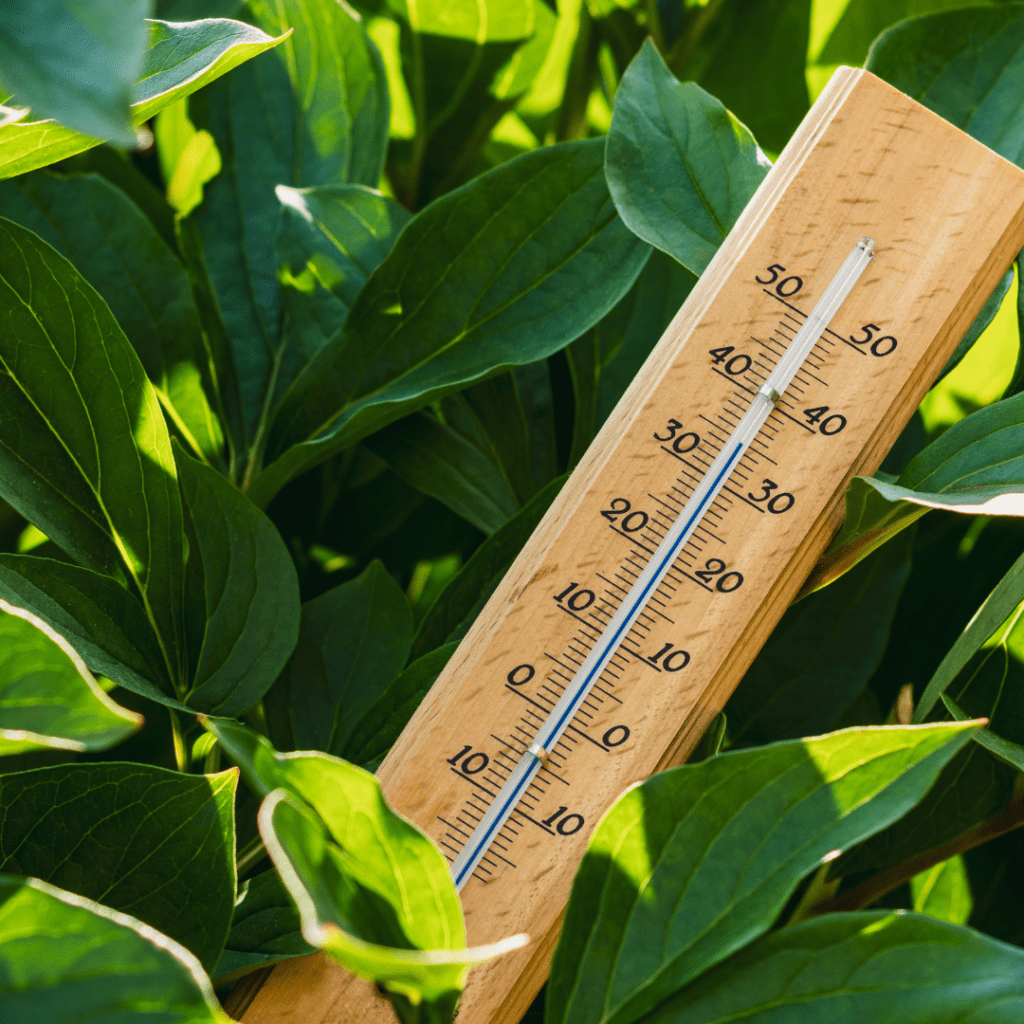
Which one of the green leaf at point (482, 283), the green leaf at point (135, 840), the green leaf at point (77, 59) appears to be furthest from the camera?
the green leaf at point (482, 283)

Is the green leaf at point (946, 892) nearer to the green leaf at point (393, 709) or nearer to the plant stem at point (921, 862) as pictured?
the plant stem at point (921, 862)

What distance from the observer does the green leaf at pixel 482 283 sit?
0.35 meters

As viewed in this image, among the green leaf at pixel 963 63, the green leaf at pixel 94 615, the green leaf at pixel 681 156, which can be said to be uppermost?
the green leaf at pixel 963 63

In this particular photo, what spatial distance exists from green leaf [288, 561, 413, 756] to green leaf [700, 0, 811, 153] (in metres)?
0.30

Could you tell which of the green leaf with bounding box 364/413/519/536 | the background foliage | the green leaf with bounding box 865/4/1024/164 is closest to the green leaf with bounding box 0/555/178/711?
the background foliage

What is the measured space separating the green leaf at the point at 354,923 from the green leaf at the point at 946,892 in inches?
9.2

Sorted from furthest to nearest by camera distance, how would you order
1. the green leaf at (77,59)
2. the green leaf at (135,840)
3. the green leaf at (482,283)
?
the green leaf at (482,283) < the green leaf at (135,840) < the green leaf at (77,59)

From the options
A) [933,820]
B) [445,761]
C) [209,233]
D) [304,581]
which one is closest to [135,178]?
[209,233]

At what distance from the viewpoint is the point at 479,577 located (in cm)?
35

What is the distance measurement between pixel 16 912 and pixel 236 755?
2.1 inches

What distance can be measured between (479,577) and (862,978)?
18 centimetres

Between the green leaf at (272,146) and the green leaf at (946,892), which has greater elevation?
the green leaf at (272,146)

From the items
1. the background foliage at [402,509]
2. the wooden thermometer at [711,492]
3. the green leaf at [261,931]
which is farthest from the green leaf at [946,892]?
the green leaf at [261,931]

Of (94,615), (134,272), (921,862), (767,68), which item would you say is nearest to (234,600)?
(94,615)
